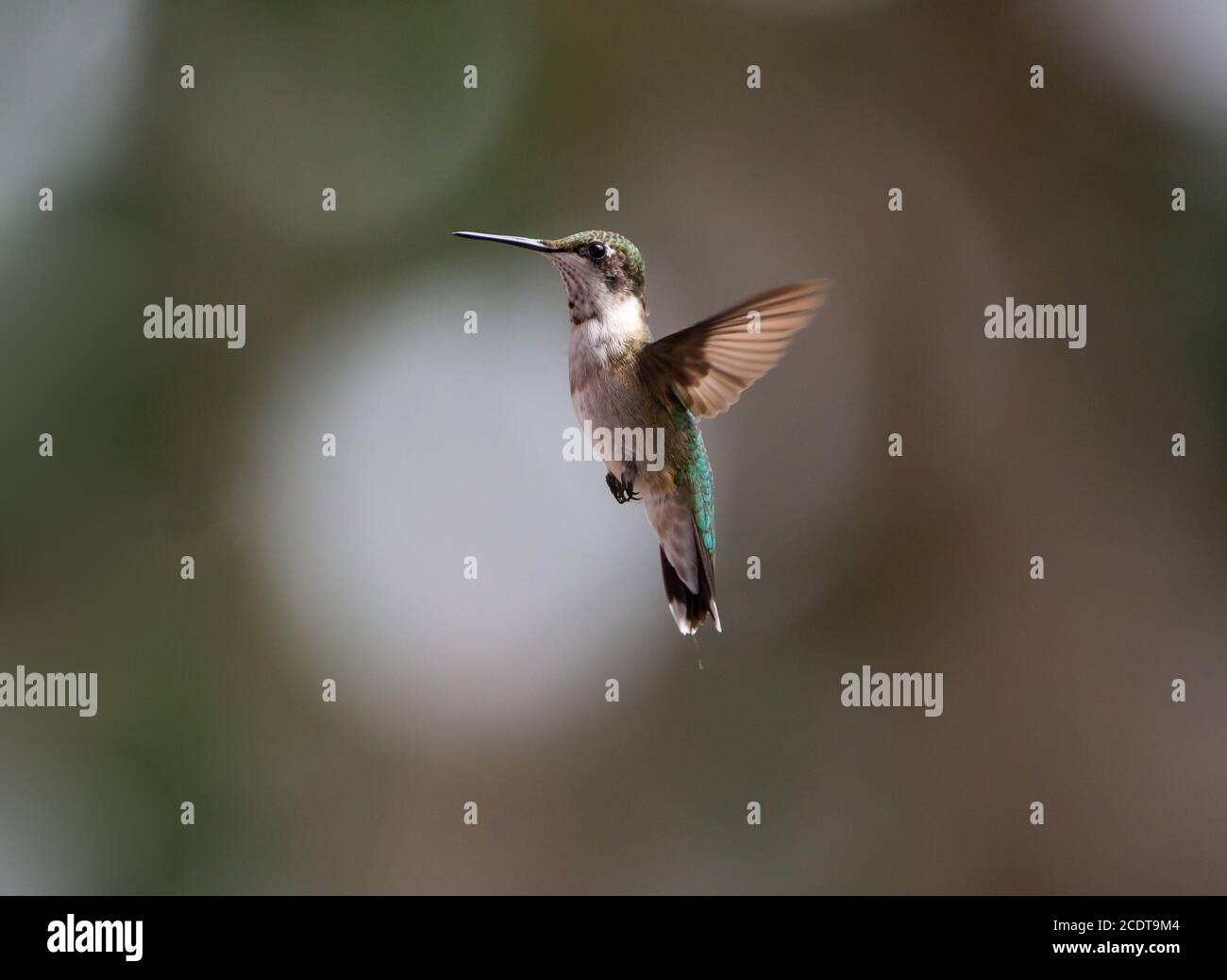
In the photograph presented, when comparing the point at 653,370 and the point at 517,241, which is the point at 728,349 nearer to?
the point at 653,370

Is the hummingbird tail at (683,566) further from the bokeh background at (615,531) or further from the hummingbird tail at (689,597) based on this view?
the bokeh background at (615,531)

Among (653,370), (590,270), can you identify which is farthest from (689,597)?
(590,270)

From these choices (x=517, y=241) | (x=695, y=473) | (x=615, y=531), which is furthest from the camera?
(x=615, y=531)

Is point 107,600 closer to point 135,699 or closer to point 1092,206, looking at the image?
point 135,699

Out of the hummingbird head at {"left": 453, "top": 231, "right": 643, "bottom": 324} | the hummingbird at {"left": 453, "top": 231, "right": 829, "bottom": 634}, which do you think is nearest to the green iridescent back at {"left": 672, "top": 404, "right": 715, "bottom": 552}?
the hummingbird at {"left": 453, "top": 231, "right": 829, "bottom": 634}

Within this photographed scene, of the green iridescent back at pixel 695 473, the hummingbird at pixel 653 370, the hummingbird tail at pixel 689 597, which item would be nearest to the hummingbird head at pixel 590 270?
the hummingbird at pixel 653 370

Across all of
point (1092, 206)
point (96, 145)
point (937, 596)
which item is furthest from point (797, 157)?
point (96, 145)

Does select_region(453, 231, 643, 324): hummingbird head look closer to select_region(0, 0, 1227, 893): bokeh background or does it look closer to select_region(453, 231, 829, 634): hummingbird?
select_region(453, 231, 829, 634): hummingbird
